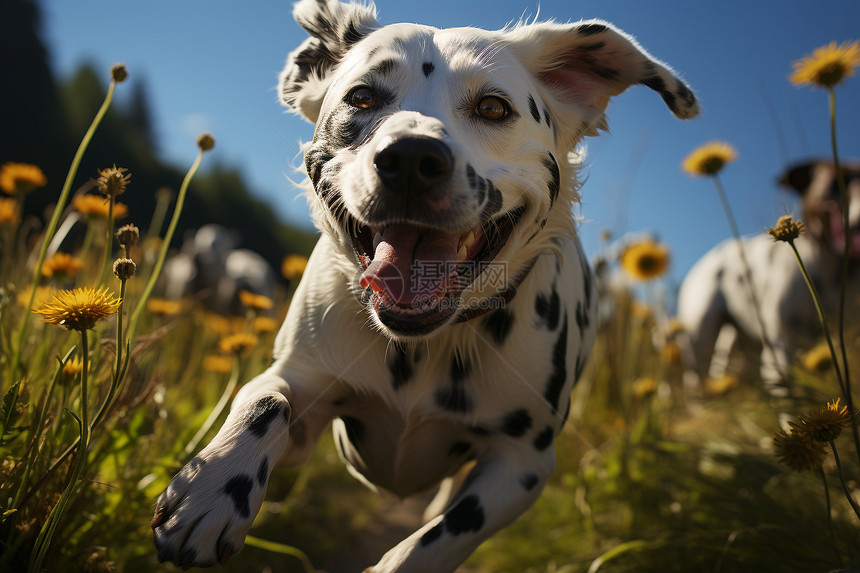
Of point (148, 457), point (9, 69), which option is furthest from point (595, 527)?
point (9, 69)

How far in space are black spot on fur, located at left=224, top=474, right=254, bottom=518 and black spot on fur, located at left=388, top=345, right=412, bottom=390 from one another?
68 cm

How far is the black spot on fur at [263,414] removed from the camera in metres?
1.77

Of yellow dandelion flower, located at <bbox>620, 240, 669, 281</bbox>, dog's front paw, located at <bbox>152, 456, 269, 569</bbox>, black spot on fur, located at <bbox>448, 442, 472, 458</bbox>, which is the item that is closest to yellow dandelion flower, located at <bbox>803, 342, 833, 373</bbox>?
yellow dandelion flower, located at <bbox>620, 240, 669, 281</bbox>

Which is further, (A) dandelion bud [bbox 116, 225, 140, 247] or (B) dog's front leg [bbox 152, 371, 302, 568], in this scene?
(A) dandelion bud [bbox 116, 225, 140, 247]

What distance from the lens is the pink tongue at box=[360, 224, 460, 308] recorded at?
71.1 inches

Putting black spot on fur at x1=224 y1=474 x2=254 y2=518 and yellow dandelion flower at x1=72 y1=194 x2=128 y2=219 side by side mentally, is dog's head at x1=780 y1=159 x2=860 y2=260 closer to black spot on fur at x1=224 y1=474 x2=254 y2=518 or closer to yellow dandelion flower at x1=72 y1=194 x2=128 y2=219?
black spot on fur at x1=224 y1=474 x2=254 y2=518

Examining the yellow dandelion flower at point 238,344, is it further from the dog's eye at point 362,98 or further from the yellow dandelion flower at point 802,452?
the yellow dandelion flower at point 802,452

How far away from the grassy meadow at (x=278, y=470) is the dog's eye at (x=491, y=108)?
3.52ft

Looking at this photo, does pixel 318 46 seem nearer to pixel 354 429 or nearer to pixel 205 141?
pixel 205 141

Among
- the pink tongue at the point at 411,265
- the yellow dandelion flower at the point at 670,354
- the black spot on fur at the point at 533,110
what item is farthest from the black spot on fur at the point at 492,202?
the yellow dandelion flower at the point at 670,354

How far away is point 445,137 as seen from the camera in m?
1.72

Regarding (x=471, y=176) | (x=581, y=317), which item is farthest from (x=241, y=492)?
(x=581, y=317)

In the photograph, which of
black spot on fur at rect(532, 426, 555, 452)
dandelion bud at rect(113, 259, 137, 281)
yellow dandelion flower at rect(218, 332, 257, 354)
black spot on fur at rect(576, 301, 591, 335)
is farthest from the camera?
black spot on fur at rect(576, 301, 591, 335)

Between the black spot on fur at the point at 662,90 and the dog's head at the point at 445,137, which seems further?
the black spot on fur at the point at 662,90
